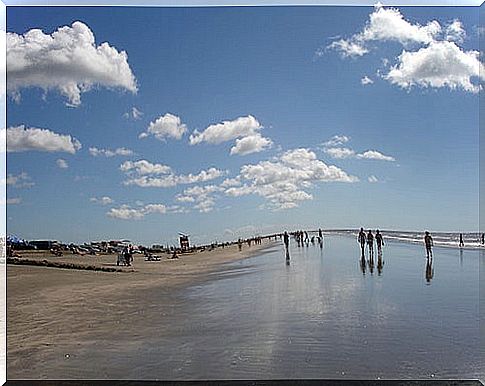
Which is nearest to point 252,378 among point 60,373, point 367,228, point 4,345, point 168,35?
point 60,373

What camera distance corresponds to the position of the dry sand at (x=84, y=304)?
6.04m

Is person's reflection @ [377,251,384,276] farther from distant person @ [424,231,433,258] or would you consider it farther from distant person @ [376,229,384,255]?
distant person @ [424,231,433,258]

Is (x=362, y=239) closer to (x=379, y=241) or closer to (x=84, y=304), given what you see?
(x=379, y=241)

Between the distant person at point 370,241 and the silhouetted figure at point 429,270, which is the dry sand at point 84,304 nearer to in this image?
the distant person at point 370,241

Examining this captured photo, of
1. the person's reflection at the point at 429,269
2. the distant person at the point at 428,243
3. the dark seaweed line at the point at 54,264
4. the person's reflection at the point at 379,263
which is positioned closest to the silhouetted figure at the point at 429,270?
the person's reflection at the point at 429,269

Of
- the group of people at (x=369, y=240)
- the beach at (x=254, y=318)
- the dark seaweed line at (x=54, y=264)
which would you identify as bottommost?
the beach at (x=254, y=318)

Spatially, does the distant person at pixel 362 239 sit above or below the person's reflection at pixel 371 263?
above

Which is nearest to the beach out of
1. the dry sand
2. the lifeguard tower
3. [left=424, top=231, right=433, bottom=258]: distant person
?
the dry sand

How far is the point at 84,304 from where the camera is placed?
23.6 ft

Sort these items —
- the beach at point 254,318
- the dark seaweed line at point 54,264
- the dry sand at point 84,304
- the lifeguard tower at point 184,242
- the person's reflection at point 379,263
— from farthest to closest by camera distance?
the person's reflection at point 379,263, the lifeguard tower at point 184,242, the dark seaweed line at point 54,264, the dry sand at point 84,304, the beach at point 254,318

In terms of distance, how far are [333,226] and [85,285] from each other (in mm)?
2756

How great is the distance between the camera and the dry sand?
6.04 meters

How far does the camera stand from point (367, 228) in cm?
781

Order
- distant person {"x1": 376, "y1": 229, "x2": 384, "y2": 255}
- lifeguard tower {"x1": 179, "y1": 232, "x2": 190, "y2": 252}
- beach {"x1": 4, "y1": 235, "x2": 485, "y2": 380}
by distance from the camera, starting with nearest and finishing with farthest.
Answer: beach {"x1": 4, "y1": 235, "x2": 485, "y2": 380} → lifeguard tower {"x1": 179, "y1": 232, "x2": 190, "y2": 252} → distant person {"x1": 376, "y1": 229, "x2": 384, "y2": 255}
